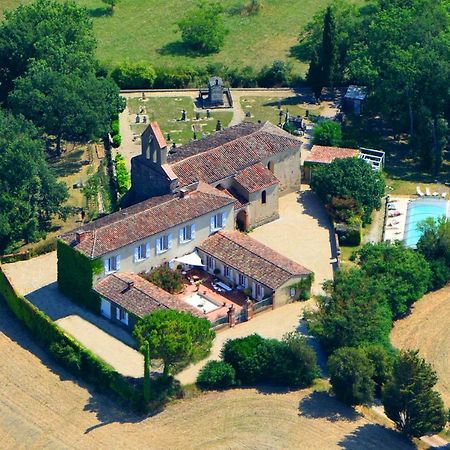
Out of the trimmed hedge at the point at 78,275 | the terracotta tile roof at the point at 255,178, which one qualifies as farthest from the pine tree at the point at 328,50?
the trimmed hedge at the point at 78,275

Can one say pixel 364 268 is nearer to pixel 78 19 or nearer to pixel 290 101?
pixel 290 101

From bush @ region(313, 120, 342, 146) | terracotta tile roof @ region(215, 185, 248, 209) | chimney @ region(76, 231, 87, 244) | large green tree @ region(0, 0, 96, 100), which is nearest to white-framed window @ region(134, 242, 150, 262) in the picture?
chimney @ region(76, 231, 87, 244)

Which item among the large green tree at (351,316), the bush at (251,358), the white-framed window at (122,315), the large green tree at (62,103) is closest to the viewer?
the bush at (251,358)

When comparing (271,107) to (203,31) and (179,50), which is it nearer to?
(203,31)

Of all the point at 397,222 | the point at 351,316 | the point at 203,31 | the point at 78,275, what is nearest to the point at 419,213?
the point at 397,222

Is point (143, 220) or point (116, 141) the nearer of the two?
point (143, 220)

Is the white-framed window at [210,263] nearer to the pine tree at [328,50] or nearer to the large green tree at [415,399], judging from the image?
the large green tree at [415,399]

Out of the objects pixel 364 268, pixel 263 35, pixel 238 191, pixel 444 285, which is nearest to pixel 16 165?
pixel 238 191
